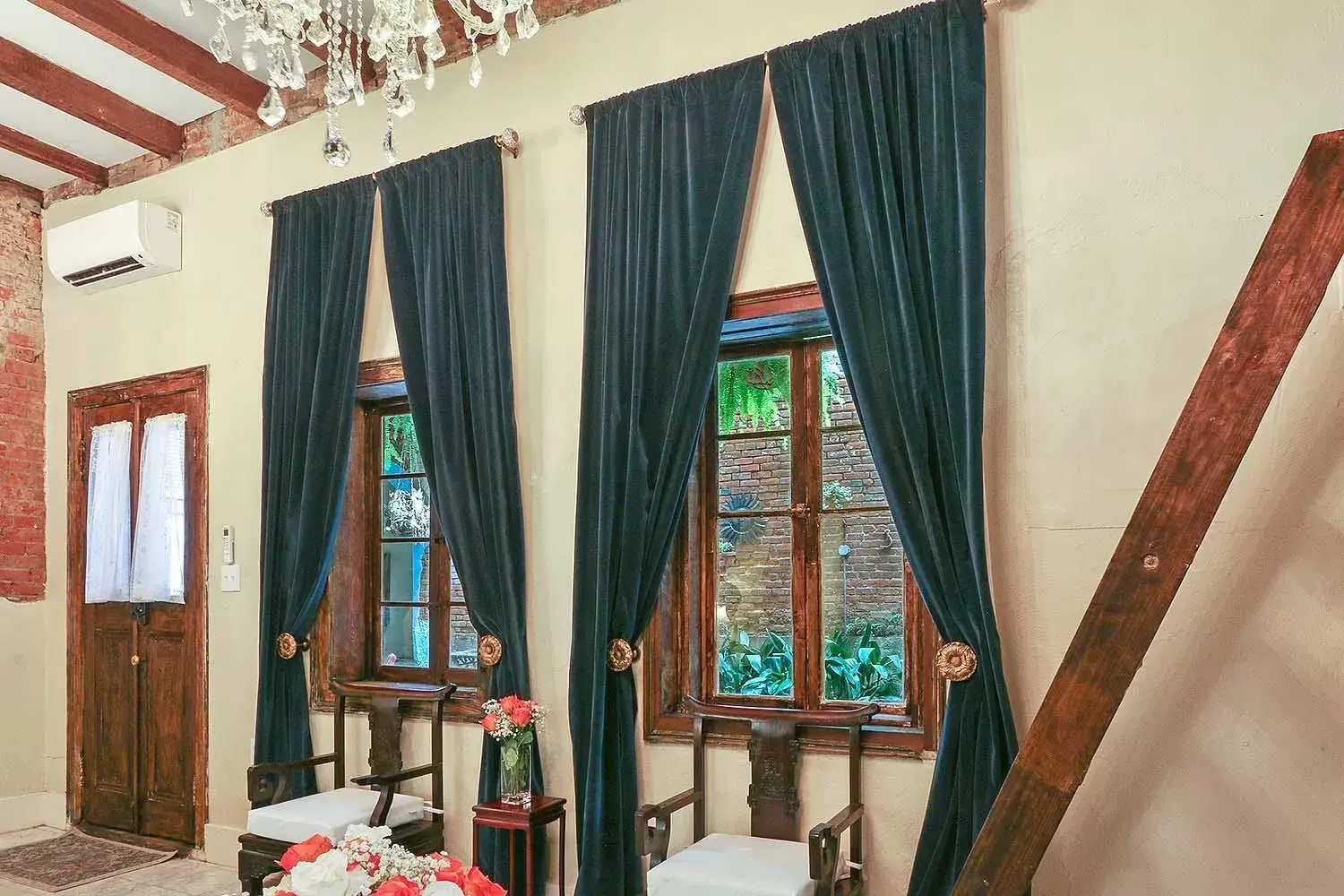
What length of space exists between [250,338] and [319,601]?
1.45m

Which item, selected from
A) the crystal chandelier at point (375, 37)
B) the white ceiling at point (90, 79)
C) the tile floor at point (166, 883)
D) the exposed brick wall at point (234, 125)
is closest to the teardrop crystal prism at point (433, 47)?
the crystal chandelier at point (375, 37)

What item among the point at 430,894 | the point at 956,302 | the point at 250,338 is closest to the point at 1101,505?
the point at 956,302

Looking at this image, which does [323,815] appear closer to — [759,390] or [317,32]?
[759,390]

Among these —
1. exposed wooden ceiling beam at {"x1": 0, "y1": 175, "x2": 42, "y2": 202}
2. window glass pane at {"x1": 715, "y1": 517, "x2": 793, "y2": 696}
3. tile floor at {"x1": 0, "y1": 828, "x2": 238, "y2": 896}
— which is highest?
exposed wooden ceiling beam at {"x1": 0, "y1": 175, "x2": 42, "y2": 202}

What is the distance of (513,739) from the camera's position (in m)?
3.89

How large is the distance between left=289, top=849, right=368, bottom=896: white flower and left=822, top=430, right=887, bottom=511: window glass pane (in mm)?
2271

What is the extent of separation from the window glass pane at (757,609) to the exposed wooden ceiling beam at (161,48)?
332 centimetres

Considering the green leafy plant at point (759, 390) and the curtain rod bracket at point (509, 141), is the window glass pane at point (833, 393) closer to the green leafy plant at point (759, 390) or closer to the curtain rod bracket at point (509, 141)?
Result: the green leafy plant at point (759, 390)

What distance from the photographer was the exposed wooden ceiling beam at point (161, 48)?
4.43 metres

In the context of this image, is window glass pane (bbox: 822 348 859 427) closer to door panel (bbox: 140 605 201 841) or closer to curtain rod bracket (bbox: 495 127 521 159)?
curtain rod bracket (bbox: 495 127 521 159)

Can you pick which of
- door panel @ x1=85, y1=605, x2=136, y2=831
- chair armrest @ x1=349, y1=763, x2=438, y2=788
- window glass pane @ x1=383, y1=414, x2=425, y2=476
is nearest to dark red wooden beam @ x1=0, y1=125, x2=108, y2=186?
door panel @ x1=85, y1=605, x2=136, y2=831

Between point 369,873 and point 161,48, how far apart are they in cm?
412

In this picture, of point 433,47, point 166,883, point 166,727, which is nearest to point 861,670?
point 433,47

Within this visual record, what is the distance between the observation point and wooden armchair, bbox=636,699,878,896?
10.2 ft
